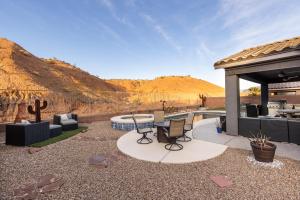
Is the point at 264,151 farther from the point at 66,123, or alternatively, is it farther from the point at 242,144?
the point at 66,123

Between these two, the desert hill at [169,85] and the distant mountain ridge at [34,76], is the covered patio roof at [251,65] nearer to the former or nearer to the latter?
the distant mountain ridge at [34,76]

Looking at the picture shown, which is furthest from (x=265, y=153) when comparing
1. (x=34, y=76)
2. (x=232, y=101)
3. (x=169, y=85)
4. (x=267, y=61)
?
(x=169, y=85)

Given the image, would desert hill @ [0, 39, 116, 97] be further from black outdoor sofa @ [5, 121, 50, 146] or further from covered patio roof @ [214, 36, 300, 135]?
covered patio roof @ [214, 36, 300, 135]

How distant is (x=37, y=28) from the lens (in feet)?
53.8

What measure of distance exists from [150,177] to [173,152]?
1565mm

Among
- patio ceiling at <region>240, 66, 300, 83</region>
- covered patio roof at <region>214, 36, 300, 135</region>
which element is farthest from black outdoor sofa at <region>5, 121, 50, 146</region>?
patio ceiling at <region>240, 66, 300, 83</region>

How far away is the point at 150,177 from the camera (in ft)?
11.1

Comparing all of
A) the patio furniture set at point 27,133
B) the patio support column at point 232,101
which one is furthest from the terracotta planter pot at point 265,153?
the patio furniture set at point 27,133

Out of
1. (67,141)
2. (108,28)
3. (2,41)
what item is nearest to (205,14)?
(108,28)

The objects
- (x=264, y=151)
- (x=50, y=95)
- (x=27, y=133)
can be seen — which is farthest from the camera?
(x=50, y=95)

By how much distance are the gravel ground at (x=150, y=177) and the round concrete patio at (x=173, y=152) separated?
0.22 metres

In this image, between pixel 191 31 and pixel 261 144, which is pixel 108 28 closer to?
pixel 191 31

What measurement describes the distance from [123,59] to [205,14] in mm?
20762

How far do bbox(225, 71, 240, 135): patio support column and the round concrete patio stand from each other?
1366 millimetres
